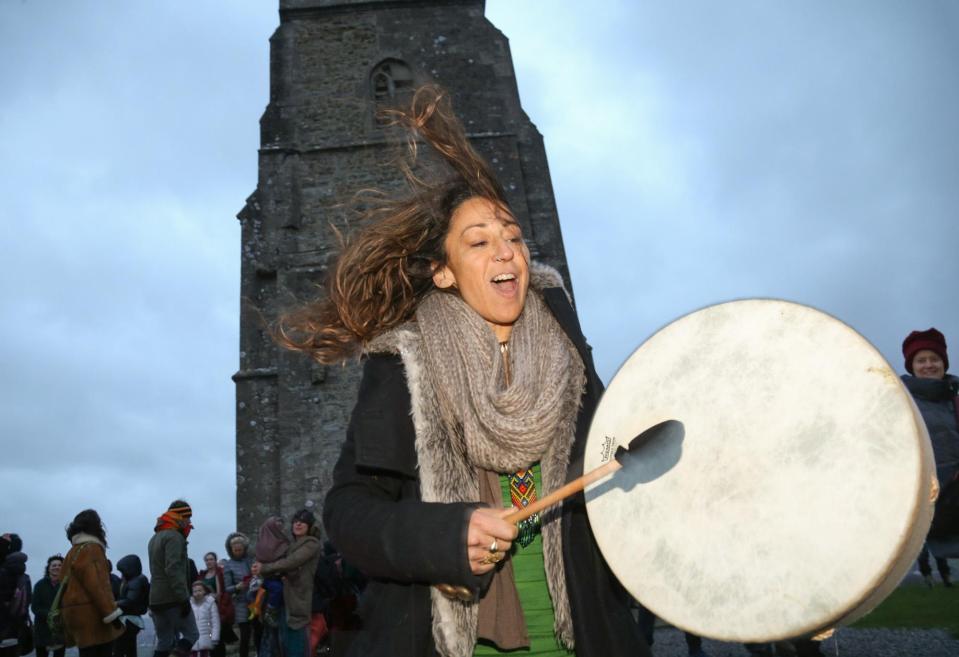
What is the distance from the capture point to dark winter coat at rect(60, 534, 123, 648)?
582cm

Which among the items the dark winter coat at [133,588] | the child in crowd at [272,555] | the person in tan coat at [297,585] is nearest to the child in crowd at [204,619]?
the dark winter coat at [133,588]

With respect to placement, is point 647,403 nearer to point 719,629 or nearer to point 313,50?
point 719,629

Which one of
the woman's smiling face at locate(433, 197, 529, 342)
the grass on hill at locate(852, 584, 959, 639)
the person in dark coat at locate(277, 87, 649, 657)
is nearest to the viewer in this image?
the person in dark coat at locate(277, 87, 649, 657)

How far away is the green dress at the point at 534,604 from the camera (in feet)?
6.52

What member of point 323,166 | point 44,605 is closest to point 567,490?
point 44,605

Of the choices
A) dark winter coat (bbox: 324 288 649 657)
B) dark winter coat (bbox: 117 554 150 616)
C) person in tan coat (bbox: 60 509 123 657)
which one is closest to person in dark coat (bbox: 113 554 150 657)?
dark winter coat (bbox: 117 554 150 616)

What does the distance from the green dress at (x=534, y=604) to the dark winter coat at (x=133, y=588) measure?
5.75 meters

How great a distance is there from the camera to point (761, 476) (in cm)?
163

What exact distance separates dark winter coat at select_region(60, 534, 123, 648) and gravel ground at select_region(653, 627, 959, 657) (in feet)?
12.4

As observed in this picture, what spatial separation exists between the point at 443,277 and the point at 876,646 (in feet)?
16.6

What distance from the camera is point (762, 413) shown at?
1671 millimetres

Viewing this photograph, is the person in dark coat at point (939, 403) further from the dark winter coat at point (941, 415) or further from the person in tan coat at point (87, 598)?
the person in tan coat at point (87, 598)

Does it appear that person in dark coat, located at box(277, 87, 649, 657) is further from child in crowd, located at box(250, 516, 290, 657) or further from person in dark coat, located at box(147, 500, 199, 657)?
child in crowd, located at box(250, 516, 290, 657)

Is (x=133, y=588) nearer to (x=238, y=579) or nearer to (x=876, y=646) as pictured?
(x=238, y=579)
